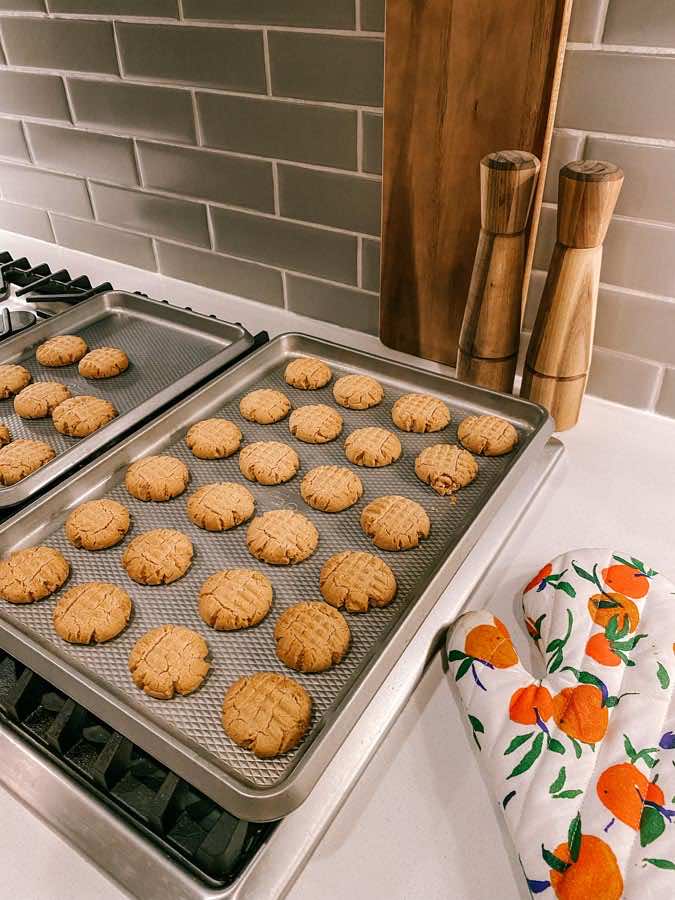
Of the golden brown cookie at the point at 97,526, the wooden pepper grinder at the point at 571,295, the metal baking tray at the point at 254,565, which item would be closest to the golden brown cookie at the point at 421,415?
the metal baking tray at the point at 254,565

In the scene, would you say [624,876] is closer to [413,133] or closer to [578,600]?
[578,600]

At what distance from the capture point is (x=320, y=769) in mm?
531

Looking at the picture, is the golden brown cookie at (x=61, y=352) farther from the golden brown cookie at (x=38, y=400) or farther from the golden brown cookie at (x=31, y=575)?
the golden brown cookie at (x=31, y=575)

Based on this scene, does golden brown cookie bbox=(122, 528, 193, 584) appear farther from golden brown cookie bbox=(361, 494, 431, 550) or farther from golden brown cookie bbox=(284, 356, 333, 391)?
golden brown cookie bbox=(284, 356, 333, 391)

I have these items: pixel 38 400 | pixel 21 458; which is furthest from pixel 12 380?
pixel 21 458

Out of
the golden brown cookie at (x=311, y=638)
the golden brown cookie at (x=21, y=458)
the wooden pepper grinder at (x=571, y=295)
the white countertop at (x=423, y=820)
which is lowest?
the white countertop at (x=423, y=820)

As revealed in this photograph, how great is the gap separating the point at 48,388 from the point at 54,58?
25.5 inches

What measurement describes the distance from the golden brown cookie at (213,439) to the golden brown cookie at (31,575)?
0.22 m

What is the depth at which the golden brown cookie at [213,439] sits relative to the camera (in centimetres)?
88

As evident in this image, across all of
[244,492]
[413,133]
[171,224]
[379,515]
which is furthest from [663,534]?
[171,224]

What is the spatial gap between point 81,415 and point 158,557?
0.96 feet

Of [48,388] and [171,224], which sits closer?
[48,388]

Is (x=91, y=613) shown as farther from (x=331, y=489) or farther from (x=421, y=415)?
(x=421, y=415)

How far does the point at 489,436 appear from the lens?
85 cm
